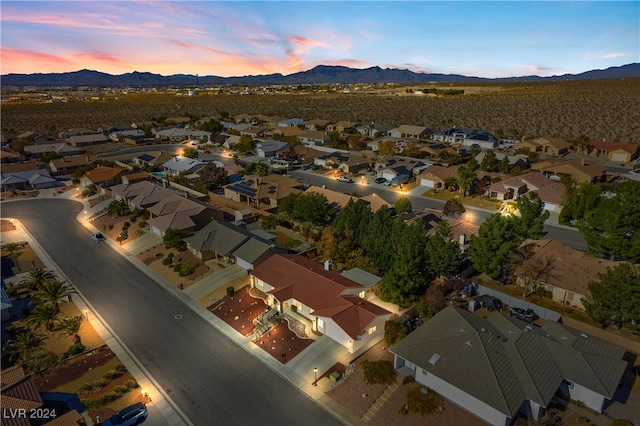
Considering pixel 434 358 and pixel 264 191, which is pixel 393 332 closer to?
pixel 434 358

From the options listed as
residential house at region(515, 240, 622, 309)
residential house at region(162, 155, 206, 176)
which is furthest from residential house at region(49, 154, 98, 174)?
residential house at region(515, 240, 622, 309)

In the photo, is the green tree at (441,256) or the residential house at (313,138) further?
the residential house at (313,138)

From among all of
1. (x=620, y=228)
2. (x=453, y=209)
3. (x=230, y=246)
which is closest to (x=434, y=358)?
(x=230, y=246)

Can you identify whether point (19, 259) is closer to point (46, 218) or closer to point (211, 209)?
point (46, 218)

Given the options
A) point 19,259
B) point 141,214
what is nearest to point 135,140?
point 141,214

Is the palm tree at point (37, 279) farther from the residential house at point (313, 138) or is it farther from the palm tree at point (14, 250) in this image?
the residential house at point (313, 138)

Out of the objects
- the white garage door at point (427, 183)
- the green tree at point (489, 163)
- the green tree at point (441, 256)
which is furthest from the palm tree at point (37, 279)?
→ the green tree at point (489, 163)

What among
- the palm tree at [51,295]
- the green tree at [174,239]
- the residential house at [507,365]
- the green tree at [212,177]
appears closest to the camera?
the residential house at [507,365]

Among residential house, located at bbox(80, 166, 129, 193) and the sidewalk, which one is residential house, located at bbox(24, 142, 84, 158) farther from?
the sidewalk
